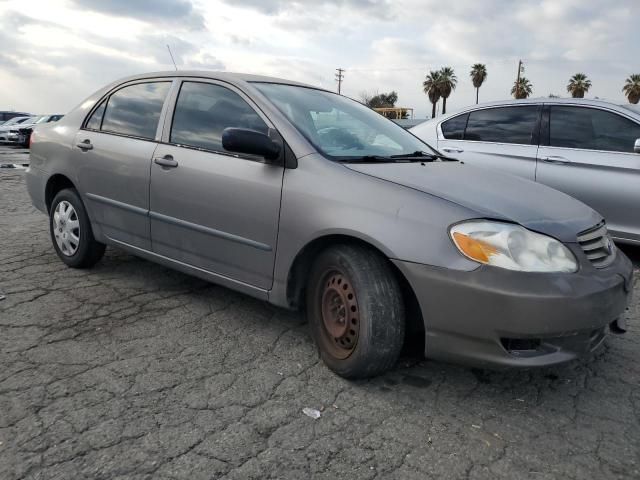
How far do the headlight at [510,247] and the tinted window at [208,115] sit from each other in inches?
52.8

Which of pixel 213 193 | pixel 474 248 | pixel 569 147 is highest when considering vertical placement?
pixel 569 147

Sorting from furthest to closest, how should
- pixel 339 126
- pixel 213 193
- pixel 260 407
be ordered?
pixel 339 126
pixel 213 193
pixel 260 407

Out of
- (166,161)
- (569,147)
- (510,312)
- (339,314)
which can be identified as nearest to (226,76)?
(166,161)

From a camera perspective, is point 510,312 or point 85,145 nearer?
point 510,312

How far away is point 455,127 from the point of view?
20.1 feet

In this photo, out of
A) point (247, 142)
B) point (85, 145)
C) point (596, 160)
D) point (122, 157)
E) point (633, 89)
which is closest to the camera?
point (247, 142)

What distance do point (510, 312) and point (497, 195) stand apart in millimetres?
672

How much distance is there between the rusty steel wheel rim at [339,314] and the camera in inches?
105

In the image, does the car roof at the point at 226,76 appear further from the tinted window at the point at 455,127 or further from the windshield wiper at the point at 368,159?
the tinted window at the point at 455,127

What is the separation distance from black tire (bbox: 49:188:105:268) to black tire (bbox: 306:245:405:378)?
2.19 m

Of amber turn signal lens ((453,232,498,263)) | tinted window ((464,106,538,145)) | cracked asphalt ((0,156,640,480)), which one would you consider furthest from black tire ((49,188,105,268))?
tinted window ((464,106,538,145))

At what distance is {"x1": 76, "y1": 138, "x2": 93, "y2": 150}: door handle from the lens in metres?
4.10

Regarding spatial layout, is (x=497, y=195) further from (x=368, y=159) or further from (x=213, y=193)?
(x=213, y=193)

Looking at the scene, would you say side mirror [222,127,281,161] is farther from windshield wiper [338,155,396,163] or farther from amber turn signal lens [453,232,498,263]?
amber turn signal lens [453,232,498,263]
